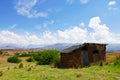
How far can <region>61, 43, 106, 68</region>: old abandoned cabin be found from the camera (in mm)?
36156

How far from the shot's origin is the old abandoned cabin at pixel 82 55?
36.2m

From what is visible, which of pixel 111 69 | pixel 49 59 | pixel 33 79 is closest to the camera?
pixel 33 79

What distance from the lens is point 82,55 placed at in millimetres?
36469

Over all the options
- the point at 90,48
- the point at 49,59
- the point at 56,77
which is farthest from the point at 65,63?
the point at 56,77

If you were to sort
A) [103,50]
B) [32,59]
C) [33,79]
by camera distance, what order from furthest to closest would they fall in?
[32,59] → [103,50] → [33,79]

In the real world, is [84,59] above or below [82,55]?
below

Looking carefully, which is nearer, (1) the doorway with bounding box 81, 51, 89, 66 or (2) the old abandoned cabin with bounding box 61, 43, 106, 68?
(2) the old abandoned cabin with bounding box 61, 43, 106, 68

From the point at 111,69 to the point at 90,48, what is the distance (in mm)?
10006

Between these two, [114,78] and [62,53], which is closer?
[114,78]

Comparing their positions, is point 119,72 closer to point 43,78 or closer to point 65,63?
point 43,78

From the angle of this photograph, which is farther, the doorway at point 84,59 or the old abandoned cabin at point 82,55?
the doorway at point 84,59

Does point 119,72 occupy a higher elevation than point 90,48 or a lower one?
lower

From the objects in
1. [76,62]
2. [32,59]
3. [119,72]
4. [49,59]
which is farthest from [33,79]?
[32,59]

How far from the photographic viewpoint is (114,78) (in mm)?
22109
